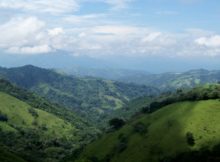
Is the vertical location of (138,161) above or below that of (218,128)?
below

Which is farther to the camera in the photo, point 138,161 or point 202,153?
point 138,161

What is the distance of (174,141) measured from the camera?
19300 cm

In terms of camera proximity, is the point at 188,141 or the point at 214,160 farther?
the point at 188,141

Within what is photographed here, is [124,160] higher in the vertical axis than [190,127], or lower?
lower

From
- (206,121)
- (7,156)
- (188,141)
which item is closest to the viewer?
(7,156)

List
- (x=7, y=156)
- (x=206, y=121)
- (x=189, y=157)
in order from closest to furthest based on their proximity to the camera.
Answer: (x=7, y=156)
(x=189, y=157)
(x=206, y=121)

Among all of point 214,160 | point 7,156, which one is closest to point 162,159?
point 214,160

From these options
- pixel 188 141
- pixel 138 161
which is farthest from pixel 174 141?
pixel 138 161

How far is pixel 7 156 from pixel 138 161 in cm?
5982

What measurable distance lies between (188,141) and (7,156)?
3133 inches

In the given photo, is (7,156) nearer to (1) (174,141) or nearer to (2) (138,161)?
(2) (138,161)

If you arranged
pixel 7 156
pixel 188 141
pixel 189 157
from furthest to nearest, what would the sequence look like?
pixel 188 141 → pixel 189 157 → pixel 7 156

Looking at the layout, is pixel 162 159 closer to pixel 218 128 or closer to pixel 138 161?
pixel 138 161

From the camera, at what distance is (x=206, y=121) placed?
655 ft
